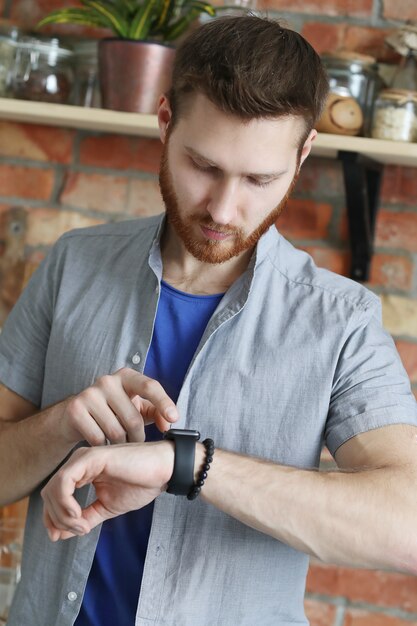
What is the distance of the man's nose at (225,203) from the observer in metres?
1.24

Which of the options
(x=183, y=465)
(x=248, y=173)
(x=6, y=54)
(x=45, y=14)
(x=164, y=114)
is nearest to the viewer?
(x=183, y=465)

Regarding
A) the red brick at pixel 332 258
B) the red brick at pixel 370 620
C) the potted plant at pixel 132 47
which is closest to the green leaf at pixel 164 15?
the potted plant at pixel 132 47

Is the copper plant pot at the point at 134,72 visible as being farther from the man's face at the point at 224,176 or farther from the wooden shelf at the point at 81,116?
the man's face at the point at 224,176

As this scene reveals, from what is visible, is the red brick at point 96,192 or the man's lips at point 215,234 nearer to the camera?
the man's lips at point 215,234

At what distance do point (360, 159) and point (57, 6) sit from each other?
66 cm

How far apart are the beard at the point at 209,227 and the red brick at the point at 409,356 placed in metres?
0.58

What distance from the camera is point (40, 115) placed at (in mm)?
1715

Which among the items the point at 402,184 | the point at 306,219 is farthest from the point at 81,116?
the point at 402,184

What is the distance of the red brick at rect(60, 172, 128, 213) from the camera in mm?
1913

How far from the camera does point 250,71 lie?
1211 millimetres

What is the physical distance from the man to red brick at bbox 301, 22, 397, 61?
1.72ft

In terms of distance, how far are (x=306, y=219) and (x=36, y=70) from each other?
21.7 inches

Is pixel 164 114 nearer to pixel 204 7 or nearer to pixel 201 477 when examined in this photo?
pixel 204 7

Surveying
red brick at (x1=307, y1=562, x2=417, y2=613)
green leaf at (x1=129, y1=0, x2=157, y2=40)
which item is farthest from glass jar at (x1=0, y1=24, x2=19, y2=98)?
red brick at (x1=307, y1=562, x2=417, y2=613)
